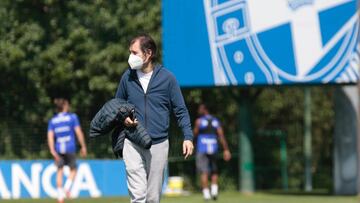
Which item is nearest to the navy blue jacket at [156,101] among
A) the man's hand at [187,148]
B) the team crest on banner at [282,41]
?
the man's hand at [187,148]

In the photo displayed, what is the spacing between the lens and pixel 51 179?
Result: 75.1 feet

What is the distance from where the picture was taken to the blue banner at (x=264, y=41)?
21016 mm

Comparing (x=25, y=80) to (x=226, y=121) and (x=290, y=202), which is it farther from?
(x=290, y=202)

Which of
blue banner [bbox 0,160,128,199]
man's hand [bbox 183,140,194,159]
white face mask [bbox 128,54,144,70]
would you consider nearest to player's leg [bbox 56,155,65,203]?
blue banner [bbox 0,160,128,199]

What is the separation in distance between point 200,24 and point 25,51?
5531 mm

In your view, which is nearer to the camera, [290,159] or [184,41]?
[184,41]

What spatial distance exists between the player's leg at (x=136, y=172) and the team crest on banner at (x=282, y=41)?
11.8 m

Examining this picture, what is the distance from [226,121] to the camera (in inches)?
1134

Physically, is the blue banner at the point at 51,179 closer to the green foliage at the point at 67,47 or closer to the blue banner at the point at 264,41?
the green foliage at the point at 67,47

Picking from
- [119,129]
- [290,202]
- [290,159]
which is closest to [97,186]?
[290,202]

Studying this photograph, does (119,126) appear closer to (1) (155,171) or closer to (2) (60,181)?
(1) (155,171)

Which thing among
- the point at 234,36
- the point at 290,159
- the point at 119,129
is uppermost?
the point at 234,36

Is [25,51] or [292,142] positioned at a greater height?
[25,51]

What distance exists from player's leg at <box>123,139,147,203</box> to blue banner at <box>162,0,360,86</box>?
38.3ft
